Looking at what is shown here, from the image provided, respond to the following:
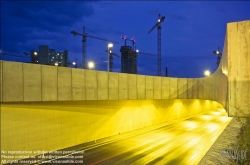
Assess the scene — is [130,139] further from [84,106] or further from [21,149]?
[21,149]

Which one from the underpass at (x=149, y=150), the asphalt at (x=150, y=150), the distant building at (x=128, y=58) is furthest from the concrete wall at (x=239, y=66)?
the distant building at (x=128, y=58)

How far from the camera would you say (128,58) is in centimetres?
11344

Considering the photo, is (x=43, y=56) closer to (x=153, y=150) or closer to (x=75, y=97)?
(x=75, y=97)

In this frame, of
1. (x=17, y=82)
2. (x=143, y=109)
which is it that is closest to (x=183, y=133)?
(x=143, y=109)

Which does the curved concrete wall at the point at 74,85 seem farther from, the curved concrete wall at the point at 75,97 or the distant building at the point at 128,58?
the distant building at the point at 128,58

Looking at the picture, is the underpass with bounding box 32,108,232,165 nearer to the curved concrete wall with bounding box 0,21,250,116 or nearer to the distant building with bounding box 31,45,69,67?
the curved concrete wall with bounding box 0,21,250,116

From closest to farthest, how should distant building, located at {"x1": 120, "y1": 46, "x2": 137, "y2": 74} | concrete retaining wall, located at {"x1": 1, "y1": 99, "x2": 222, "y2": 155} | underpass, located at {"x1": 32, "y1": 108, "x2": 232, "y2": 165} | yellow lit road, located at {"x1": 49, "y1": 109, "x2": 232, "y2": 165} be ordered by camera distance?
concrete retaining wall, located at {"x1": 1, "y1": 99, "x2": 222, "y2": 155} < yellow lit road, located at {"x1": 49, "y1": 109, "x2": 232, "y2": 165} < underpass, located at {"x1": 32, "y1": 108, "x2": 232, "y2": 165} < distant building, located at {"x1": 120, "y1": 46, "x2": 137, "y2": 74}

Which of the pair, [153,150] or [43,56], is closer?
[153,150]

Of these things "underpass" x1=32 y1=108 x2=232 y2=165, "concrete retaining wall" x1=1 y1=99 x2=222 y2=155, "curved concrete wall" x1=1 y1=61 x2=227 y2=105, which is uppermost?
"curved concrete wall" x1=1 y1=61 x2=227 y2=105

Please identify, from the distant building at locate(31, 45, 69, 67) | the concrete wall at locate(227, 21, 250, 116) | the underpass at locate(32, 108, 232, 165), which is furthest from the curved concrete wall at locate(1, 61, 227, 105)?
the concrete wall at locate(227, 21, 250, 116)

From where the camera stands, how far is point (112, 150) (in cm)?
2077

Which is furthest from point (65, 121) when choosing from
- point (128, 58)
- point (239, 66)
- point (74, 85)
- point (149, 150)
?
point (128, 58)

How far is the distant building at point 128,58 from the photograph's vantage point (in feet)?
361

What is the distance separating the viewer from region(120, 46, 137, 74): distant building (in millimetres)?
109938
